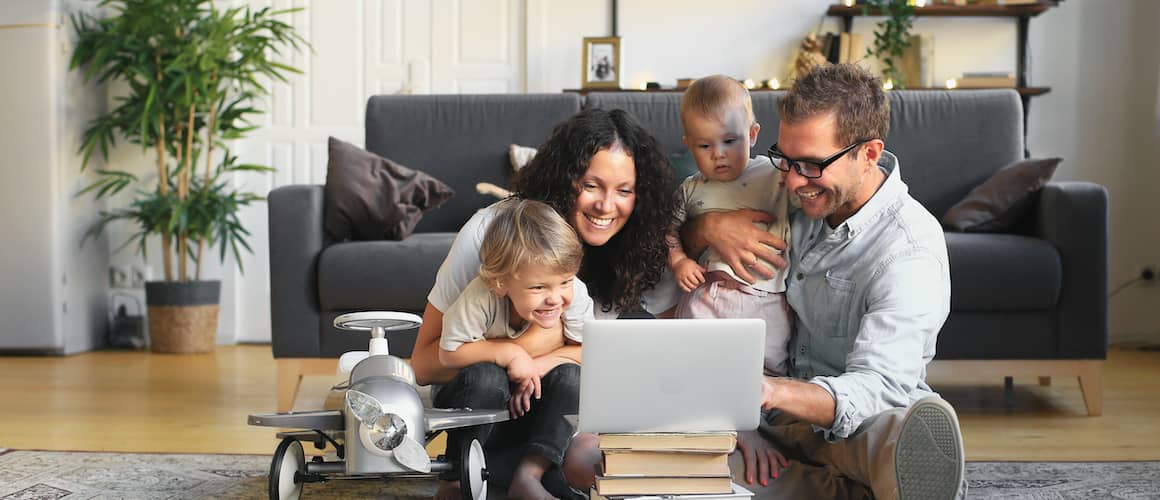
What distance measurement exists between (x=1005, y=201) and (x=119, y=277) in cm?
386

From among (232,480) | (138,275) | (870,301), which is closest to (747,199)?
(870,301)

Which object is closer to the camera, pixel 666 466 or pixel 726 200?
pixel 666 466

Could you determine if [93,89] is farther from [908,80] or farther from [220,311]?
[908,80]

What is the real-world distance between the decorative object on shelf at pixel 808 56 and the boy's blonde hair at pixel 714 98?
2866 millimetres

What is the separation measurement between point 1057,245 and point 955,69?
2.19 meters

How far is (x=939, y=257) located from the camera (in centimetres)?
185

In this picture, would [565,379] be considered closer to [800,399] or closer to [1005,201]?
[800,399]

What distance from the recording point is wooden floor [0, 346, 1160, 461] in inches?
110

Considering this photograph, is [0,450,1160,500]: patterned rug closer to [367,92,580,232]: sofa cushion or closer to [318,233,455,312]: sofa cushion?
[318,233,455,312]: sofa cushion

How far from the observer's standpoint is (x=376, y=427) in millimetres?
1753

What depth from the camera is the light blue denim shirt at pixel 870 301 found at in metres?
1.73

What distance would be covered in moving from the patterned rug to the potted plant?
7.12ft

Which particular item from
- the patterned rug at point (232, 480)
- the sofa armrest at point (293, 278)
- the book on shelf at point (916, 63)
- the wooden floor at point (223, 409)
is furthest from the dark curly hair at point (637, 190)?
the book on shelf at point (916, 63)

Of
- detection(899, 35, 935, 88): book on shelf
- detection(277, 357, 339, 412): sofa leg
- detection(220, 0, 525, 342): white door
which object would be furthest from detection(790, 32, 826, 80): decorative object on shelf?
detection(277, 357, 339, 412): sofa leg
